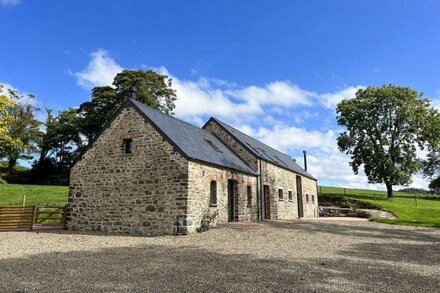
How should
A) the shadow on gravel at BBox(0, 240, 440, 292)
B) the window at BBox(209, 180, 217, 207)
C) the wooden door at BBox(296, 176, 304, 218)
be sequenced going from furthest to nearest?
the wooden door at BBox(296, 176, 304, 218) < the window at BBox(209, 180, 217, 207) < the shadow on gravel at BBox(0, 240, 440, 292)

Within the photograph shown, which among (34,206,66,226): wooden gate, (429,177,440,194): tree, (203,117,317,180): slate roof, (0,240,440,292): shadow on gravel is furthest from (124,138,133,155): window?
(429,177,440,194): tree

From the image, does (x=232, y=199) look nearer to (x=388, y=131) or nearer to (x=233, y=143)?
(x=233, y=143)

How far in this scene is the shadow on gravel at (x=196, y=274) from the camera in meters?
5.74

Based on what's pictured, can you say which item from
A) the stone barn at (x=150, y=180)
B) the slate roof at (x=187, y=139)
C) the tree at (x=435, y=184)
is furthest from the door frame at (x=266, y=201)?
the tree at (x=435, y=184)

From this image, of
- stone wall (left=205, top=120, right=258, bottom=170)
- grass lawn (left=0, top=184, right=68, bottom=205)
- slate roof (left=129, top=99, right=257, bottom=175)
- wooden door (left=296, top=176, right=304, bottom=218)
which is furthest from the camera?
wooden door (left=296, top=176, right=304, bottom=218)

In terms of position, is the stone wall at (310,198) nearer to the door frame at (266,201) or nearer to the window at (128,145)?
the door frame at (266,201)

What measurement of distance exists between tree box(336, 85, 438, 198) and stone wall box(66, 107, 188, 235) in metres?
31.2

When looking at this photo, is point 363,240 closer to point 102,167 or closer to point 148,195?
point 148,195

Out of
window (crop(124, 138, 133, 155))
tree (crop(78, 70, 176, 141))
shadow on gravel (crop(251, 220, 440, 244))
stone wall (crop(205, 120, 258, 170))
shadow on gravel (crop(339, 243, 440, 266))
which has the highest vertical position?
tree (crop(78, 70, 176, 141))

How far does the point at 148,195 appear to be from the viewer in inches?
567

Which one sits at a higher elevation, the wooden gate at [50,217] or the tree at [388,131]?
the tree at [388,131]

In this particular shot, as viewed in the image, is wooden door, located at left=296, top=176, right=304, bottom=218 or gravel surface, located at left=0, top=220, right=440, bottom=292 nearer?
gravel surface, located at left=0, top=220, right=440, bottom=292

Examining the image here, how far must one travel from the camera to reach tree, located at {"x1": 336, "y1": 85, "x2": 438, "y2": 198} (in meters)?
37.6

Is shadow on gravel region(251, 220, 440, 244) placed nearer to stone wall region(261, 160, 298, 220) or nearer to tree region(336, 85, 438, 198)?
stone wall region(261, 160, 298, 220)
